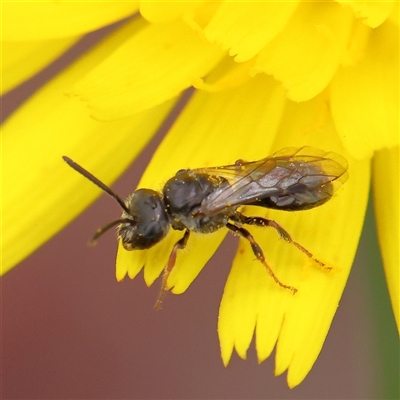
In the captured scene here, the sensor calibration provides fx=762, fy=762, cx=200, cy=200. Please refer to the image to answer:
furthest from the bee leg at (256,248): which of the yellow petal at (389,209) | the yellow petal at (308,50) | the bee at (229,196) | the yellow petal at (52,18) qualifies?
the yellow petal at (52,18)

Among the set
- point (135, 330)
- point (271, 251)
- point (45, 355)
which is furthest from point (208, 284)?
point (271, 251)

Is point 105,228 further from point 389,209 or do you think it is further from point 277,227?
point 389,209

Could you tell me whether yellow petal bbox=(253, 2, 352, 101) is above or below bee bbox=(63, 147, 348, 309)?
above

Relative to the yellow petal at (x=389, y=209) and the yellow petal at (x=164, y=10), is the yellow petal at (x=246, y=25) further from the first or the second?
the yellow petal at (x=389, y=209)

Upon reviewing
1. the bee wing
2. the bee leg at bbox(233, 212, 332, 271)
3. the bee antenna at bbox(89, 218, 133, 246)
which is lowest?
the bee antenna at bbox(89, 218, 133, 246)

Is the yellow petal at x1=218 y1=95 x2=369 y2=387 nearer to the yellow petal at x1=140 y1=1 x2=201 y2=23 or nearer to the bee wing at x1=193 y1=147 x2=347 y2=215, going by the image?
the bee wing at x1=193 y1=147 x2=347 y2=215

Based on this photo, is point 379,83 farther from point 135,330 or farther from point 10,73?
point 135,330

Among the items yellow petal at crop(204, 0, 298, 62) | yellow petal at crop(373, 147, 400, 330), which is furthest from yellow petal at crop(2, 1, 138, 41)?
yellow petal at crop(373, 147, 400, 330)
